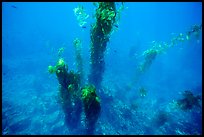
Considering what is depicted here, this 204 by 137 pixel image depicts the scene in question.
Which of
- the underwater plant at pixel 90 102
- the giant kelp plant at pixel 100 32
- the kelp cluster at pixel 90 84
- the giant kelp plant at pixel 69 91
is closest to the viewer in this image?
the underwater plant at pixel 90 102

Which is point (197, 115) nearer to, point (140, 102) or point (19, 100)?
point (140, 102)

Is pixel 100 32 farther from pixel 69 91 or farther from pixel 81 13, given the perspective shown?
pixel 69 91

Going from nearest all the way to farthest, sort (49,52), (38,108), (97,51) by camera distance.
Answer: (97,51)
(38,108)
(49,52)

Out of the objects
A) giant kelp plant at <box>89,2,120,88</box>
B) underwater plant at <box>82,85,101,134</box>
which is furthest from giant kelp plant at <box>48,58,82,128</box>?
giant kelp plant at <box>89,2,120,88</box>

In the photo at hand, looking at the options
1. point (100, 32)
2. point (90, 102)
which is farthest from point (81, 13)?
point (90, 102)

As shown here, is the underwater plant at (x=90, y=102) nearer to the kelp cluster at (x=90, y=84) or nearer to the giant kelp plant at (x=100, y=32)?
the kelp cluster at (x=90, y=84)

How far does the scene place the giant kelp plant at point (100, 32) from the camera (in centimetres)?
1025

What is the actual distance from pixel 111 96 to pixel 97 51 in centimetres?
583

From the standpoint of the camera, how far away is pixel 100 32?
11.4 metres

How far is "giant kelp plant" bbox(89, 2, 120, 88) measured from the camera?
10.2 meters

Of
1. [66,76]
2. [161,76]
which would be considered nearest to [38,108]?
[66,76]

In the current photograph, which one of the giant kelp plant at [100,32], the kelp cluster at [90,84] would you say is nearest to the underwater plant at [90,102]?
the kelp cluster at [90,84]

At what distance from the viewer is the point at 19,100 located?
698 inches

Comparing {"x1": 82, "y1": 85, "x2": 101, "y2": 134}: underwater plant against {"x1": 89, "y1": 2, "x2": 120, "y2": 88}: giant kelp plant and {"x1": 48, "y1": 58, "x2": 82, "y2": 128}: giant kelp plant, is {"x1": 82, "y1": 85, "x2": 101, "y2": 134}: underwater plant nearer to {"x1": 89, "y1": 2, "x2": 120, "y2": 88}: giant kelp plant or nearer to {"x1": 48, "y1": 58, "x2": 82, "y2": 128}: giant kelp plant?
{"x1": 48, "y1": 58, "x2": 82, "y2": 128}: giant kelp plant
